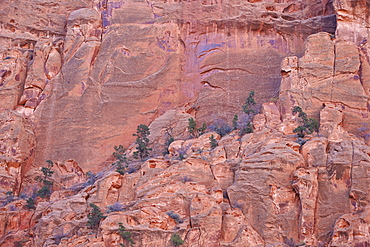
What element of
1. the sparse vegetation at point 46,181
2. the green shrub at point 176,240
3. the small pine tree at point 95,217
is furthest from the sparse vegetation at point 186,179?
the sparse vegetation at point 46,181

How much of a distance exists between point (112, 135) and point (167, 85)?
5973 mm

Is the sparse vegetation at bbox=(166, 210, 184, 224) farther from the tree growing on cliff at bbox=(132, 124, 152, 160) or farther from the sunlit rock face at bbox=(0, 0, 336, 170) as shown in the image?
the sunlit rock face at bbox=(0, 0, 336, 170)

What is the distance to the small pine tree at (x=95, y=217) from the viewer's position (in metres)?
42.9

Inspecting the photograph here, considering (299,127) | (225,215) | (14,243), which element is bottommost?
(14,243)

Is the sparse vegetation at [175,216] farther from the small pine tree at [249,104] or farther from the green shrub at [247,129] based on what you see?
the small pine tree at [249,104]

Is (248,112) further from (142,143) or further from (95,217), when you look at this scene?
(95,217)

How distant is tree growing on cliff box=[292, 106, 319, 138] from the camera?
45.7 metres

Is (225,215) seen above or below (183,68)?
below

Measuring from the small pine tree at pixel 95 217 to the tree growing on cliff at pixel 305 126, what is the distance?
1332 centimetres

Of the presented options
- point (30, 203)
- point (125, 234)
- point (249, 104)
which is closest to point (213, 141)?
point (249, 104)

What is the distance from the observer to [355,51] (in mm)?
50469

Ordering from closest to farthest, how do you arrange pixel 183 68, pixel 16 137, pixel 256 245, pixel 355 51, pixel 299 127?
pixel 256 245 → pixel 299 127 → pixel 355 51 → pixel 16 137 → pixel 183 68

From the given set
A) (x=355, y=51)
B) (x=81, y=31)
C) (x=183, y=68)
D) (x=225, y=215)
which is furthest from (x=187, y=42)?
(x=225, y=215)

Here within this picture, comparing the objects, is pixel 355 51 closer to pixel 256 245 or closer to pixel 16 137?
pixel 256 245
